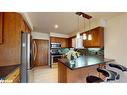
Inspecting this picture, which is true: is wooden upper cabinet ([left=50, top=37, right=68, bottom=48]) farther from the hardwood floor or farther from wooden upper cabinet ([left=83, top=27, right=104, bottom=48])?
wooden upper cabinet ([left=83, top=27, right=104, bottom=48])

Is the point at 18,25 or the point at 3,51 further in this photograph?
the point at 18,25

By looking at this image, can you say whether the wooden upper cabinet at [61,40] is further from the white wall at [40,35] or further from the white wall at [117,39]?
Result: the white wall at [117,39]

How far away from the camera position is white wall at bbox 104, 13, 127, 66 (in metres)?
3.52

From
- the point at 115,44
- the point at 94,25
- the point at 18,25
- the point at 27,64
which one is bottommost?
the point at 27,64

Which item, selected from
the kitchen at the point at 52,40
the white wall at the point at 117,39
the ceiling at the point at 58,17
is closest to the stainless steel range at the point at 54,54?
the kitchen at the point at 52,40

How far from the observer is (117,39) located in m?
3.84

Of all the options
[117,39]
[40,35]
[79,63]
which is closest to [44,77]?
[79,63]

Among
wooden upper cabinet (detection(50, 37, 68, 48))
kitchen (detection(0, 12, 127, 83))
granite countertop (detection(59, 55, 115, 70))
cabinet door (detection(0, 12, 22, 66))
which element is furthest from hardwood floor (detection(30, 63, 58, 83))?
wooden upper cabinet (detection(50, 37, 68, 48))
